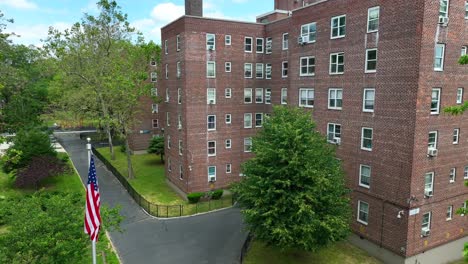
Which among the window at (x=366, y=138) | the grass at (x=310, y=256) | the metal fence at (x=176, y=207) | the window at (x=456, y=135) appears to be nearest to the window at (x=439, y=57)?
the window at (x=456, y=135)

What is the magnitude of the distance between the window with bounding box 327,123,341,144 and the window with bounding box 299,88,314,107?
2566 mm

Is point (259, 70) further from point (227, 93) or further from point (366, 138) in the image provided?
point (366, 138)

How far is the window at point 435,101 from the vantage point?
18.4 metres

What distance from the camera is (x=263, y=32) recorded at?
3183cm

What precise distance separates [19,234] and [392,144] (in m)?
19.1

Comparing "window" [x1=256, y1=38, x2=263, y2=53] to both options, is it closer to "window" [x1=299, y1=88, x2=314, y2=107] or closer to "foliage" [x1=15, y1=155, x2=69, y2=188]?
"window" [x1=299, y1=88, x2=314, y2=107]

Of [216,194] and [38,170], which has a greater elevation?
[38,170]

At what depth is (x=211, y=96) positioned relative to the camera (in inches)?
1184

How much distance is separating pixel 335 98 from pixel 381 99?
12.6 feet

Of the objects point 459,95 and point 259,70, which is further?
point 259,70

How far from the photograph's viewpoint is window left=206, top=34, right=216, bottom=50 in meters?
29.1

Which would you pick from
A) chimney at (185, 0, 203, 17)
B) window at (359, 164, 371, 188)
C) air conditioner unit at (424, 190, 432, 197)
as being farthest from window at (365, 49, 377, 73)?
chimney at (185, 0, 203, 17)

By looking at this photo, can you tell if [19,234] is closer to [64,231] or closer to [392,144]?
[64,231]

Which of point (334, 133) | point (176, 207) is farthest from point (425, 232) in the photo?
point (176, 207)
